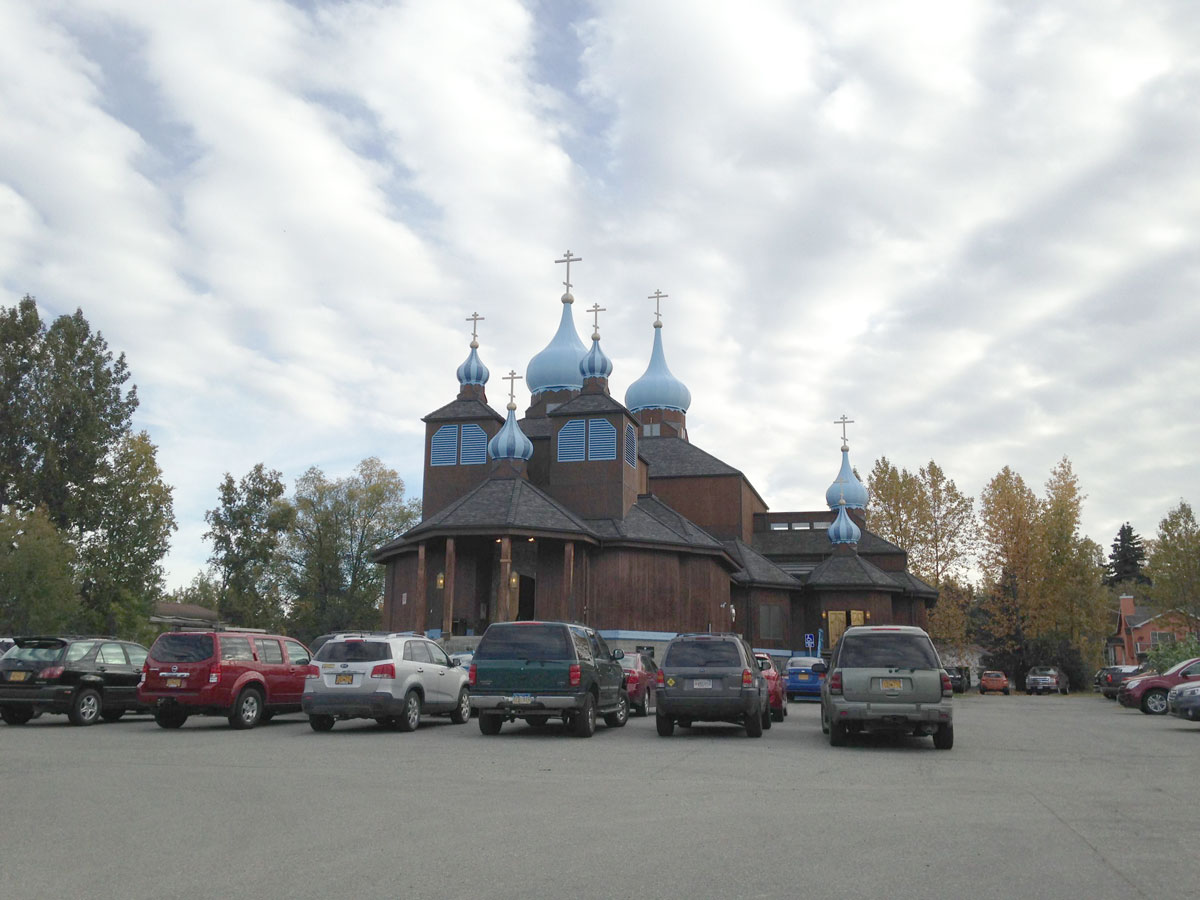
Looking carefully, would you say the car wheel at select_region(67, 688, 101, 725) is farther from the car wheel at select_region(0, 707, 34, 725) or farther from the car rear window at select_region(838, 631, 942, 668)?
the car rear window at select_region(838, 631, 942, 668)

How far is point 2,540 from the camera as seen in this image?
1624 inches

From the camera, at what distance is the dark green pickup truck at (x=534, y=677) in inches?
649

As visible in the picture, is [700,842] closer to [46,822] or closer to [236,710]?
[46,822]

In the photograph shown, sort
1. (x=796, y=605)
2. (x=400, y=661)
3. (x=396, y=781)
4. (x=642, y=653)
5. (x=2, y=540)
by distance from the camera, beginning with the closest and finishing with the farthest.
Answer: (x=396, y=781)
(x=400, y=661)
(x=642, y=653)
(x=2, y=540)
(x=796, y=605)

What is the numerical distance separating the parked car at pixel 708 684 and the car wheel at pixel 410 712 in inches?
165

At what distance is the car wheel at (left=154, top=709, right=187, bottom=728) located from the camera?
1789 centimetres

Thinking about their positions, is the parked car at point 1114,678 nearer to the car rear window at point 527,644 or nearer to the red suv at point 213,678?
the car rear window at point 527,644

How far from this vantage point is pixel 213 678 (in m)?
17.3

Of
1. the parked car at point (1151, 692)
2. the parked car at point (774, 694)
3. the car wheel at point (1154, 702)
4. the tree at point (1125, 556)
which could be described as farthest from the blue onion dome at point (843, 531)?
the tree at point (1125, 556)

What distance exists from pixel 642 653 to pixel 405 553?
1961 cm

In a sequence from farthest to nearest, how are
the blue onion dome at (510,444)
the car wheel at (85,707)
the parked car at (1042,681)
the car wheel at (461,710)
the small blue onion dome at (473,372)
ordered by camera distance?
the parked car at (1042,681) < the small blue onion dome at (473,372) < the blue onion dome at (510,444) < the car wheel at (461,710) < the car wheel at (85,707)

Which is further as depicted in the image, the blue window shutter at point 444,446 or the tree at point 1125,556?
the tree at point 1125,556

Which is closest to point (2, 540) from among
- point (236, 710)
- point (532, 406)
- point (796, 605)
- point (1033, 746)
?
point (532, 406)

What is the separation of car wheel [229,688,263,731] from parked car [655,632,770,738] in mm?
7093
